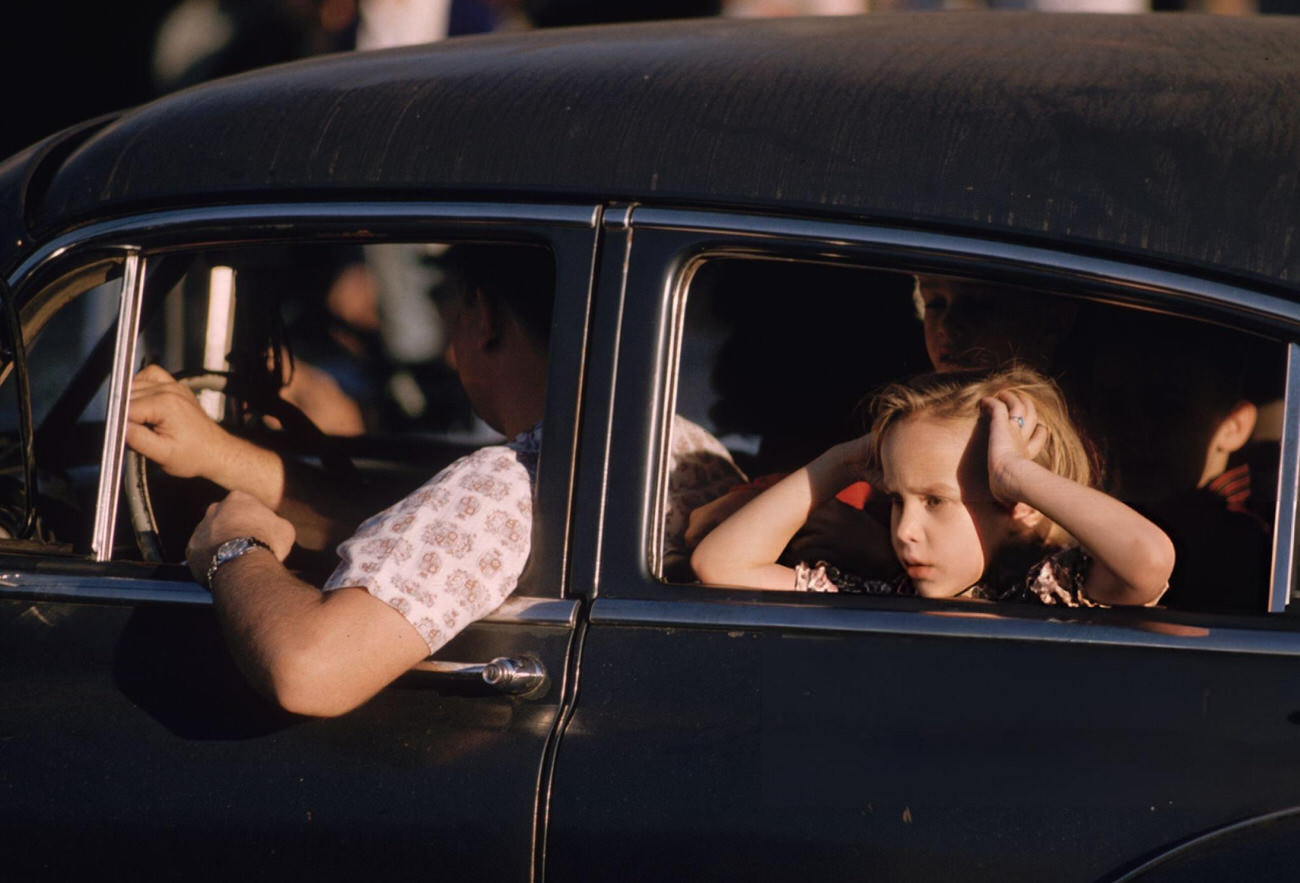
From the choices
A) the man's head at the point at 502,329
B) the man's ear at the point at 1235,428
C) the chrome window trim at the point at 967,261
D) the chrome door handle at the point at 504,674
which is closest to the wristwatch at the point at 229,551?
the chrome door handle at the point at 504,674

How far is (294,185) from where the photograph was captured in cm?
200

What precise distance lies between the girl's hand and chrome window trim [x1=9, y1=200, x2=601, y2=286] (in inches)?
24.0

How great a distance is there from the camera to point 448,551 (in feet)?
6.05

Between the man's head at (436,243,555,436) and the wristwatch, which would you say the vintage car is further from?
the man's head at (436,243,555,436)

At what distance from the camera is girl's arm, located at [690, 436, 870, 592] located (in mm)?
1926

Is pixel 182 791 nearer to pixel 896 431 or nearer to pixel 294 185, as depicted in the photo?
pixel 294 185

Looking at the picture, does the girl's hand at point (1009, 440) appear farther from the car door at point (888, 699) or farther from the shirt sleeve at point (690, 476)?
the shirt sleeve at point (690, 476)

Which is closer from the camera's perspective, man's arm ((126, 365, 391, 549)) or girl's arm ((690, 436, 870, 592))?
girl's arm ((690, 436, 870, 592))

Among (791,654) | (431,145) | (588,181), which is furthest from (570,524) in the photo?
(431,145)

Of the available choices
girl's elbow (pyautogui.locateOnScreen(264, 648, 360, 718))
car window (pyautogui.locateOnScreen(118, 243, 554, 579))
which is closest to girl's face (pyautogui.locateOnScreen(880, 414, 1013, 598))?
car window (pyautogui.locateOnScreen(118, 243, 554, 579))

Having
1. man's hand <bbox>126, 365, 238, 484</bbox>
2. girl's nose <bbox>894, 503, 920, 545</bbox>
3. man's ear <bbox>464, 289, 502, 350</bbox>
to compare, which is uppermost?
man's ear <bbox>464, 289, 502, 350</bbox>

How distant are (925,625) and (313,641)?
0.77 m

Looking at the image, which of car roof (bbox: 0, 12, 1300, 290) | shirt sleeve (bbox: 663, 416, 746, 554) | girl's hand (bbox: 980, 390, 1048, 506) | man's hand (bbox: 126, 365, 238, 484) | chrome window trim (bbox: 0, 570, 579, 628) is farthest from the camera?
man's hand (bbox: 126, 365, 238, 484)

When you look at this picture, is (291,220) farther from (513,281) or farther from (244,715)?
(244,715)
